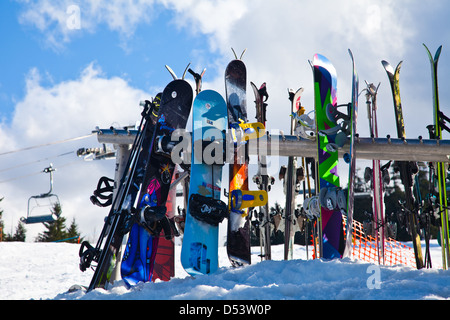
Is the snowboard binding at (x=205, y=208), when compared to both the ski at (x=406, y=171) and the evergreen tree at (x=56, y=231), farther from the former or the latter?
the evergreen tree at (x=56, y=231)

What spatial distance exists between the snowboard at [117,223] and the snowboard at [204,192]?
0.70m

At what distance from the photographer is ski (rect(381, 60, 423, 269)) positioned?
7910mm

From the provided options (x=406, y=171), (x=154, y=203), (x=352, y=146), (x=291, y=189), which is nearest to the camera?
(x=154, y=203)

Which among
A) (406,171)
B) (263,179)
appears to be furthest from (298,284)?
(406,171)

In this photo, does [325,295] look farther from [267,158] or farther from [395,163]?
[395,163]

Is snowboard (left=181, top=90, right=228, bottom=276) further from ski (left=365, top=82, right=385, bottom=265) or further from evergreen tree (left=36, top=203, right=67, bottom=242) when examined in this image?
evergreen tree (left=36, top=203, right=67, bottom=242)

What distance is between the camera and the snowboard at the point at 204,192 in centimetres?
625

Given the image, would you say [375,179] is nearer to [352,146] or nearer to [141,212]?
[352,146]

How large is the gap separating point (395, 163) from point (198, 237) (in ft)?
12.8

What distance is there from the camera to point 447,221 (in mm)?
7879

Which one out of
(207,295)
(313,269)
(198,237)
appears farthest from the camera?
(198,237)

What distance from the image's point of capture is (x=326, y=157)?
7.27m

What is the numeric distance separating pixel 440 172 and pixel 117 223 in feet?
18.1

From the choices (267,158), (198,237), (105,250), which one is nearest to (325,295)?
(198,237)
